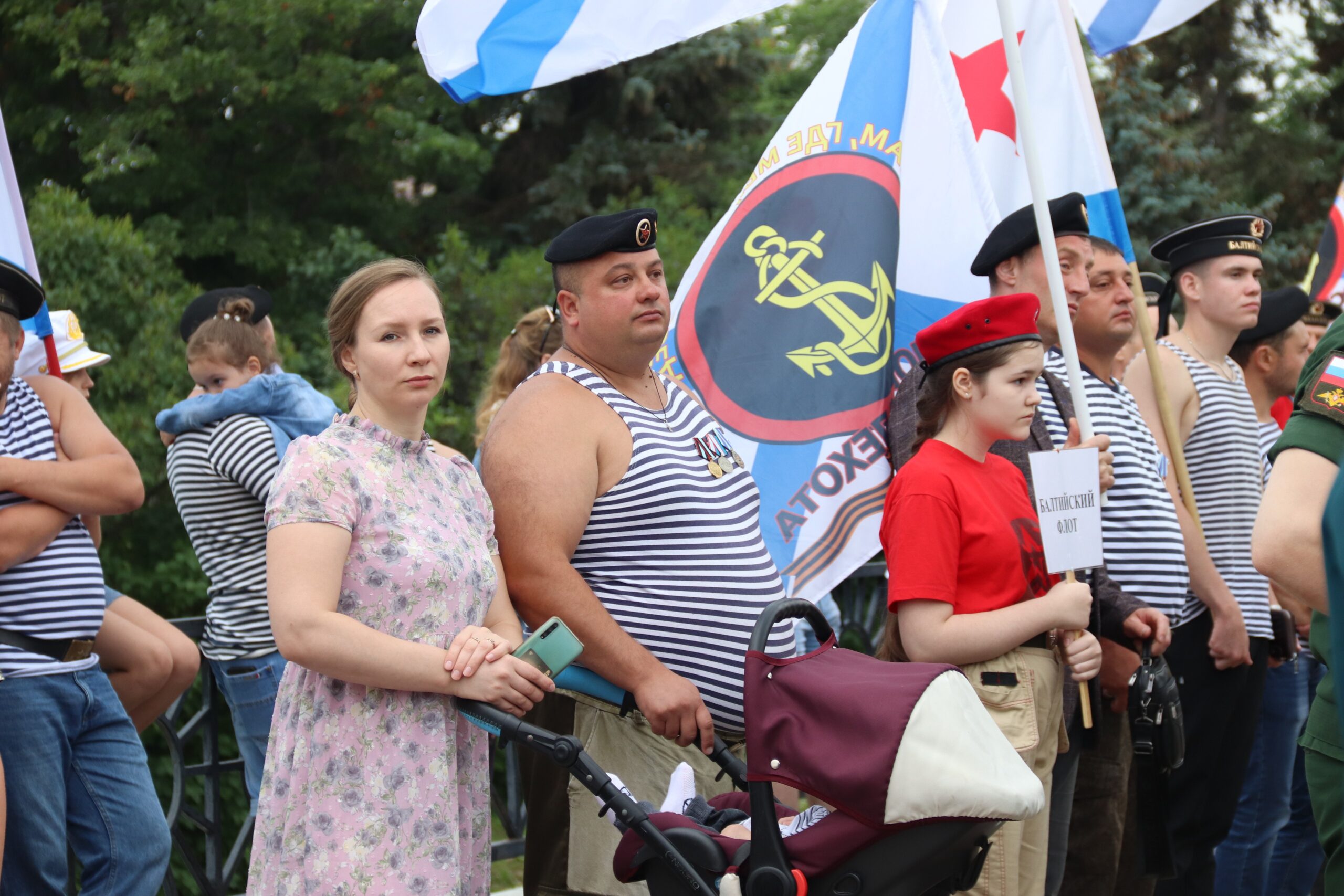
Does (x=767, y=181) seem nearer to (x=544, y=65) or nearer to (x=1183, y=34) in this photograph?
(x=544, y=65)

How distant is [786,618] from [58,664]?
188cm

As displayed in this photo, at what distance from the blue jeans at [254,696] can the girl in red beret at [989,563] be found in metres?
2.25

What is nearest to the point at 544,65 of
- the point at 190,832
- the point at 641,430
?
the point at 641,430

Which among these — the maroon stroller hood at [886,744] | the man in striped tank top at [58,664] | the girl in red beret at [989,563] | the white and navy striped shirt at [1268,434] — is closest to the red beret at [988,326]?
the girl in red beret at [989,563]

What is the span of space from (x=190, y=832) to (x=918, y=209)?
633 centimetres

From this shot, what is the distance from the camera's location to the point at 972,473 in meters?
3.50

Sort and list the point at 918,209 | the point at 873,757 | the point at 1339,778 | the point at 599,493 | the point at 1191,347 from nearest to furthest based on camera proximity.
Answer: the point at 873,757
the point at 1339,778
the point at 599,493
the point at 918,209
the point at 1191,347

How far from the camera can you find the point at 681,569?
136 inches

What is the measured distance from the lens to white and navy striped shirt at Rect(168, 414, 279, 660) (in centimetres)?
461

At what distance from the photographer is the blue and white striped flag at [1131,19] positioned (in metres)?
5.57

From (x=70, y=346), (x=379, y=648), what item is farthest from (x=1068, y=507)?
(x=70, y=346)

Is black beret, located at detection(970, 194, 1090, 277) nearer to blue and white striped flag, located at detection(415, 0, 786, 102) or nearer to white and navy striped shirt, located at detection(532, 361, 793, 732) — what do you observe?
blue and white striped flag, located at detection(415, 0, 786, 102)

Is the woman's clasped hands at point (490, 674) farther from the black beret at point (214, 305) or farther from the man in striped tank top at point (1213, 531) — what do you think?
the black beret at point (214, 305)

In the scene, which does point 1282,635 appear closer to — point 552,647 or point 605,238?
point 605,238
